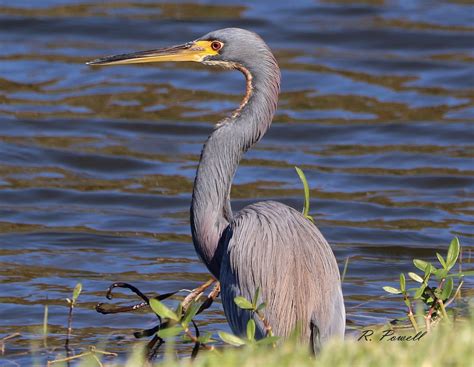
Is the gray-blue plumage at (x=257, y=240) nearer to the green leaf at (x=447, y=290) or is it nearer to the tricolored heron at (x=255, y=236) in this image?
the tricolored heron at (x=255, y=236)

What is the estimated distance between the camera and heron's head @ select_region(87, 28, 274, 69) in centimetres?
679

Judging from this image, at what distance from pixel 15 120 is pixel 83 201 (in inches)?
87.7

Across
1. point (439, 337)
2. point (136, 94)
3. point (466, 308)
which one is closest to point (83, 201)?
point (136, 94)

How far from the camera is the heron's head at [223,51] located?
6.79m

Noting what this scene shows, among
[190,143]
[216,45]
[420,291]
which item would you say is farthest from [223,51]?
[190,143]

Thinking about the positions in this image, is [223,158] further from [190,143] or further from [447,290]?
[190,143]

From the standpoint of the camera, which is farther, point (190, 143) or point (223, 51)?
point (190, 143)

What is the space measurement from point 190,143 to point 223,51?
595 centimetres

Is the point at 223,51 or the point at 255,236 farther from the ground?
the point at 223,51

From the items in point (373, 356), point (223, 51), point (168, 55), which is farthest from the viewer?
point (168, 55)

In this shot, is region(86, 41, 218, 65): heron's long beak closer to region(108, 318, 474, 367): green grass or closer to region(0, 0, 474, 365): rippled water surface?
region(0, 0, 474, 365): rippled water surface

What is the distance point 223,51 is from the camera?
6.88 m
